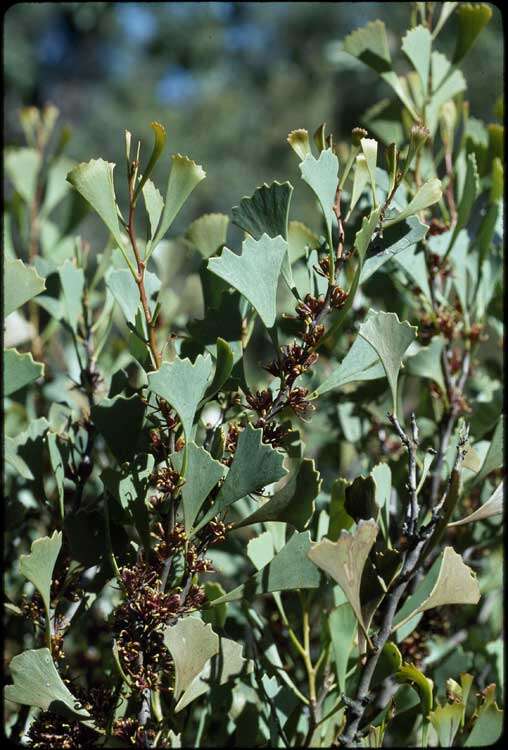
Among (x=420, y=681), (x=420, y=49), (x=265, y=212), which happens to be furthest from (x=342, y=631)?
(x=420, y=49)

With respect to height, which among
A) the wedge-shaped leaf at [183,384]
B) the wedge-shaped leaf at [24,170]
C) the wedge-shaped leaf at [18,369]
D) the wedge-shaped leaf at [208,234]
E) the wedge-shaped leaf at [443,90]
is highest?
the wedge-shaped leaf at [443,90]

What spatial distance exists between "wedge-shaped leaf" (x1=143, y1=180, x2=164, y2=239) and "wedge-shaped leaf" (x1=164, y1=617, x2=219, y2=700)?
0.79 ft

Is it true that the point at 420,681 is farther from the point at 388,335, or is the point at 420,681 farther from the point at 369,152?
the point at 369,152

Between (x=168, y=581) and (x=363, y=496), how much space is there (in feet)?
0.45

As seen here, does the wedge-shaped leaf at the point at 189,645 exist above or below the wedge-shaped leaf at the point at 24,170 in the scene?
below

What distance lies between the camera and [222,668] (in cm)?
53

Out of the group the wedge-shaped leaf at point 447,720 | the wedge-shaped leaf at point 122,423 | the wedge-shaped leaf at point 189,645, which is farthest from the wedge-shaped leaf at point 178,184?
the wedge-shaped leaf at point 447,720

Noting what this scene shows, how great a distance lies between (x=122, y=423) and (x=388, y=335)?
186mm

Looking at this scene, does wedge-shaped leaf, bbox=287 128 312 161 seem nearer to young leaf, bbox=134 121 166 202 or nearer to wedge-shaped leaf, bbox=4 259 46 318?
young leaf, bbox=134 121 166 202

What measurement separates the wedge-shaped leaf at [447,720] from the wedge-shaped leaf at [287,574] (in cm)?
11

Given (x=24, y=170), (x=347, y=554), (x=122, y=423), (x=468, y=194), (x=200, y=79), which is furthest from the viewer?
(x=200, y=79)

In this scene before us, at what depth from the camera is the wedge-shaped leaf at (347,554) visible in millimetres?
428

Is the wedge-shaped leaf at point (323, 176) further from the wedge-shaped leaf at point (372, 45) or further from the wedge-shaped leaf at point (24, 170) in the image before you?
the wedge-shaped leaf at point (24, 170)

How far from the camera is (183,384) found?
0.46 meters
